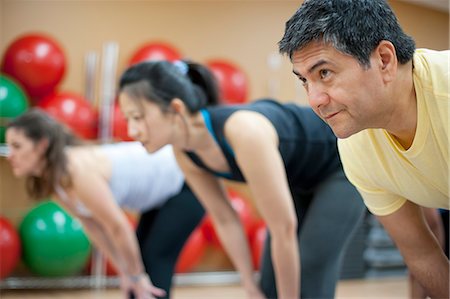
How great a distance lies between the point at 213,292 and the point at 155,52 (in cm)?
162

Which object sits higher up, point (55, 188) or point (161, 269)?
point (55, 188)

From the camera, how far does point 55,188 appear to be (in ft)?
8.56

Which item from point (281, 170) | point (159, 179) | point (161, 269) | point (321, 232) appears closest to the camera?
point (281, 170)

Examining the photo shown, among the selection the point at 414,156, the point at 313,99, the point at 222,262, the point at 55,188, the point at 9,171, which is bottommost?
the point at 222,262

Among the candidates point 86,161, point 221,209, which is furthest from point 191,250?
point 221,209

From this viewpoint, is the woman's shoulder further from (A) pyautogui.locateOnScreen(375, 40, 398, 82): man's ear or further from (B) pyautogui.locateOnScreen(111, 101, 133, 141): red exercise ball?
(A) pyautogui.locateOnScreen(375, 40, 398, 82): man's ear

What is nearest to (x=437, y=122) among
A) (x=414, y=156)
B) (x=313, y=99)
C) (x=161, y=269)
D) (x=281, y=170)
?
(x=414, y=156)

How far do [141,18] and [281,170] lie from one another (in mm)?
3225

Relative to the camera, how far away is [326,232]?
1988 mm

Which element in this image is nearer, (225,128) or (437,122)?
(437,122)

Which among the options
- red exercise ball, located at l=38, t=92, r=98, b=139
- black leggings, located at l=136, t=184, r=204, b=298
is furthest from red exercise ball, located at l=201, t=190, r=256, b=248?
black leggings, located at l=136, t=184, r=204, b=298

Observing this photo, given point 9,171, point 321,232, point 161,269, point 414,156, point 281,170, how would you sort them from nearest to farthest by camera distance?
1. point 414,156
2. point 281,170
3. point 321,232
4. point 161,269
5. point 9,171

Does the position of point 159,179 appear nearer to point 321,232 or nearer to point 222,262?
point 321,232

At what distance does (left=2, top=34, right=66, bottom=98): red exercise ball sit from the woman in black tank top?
7.06 ft
